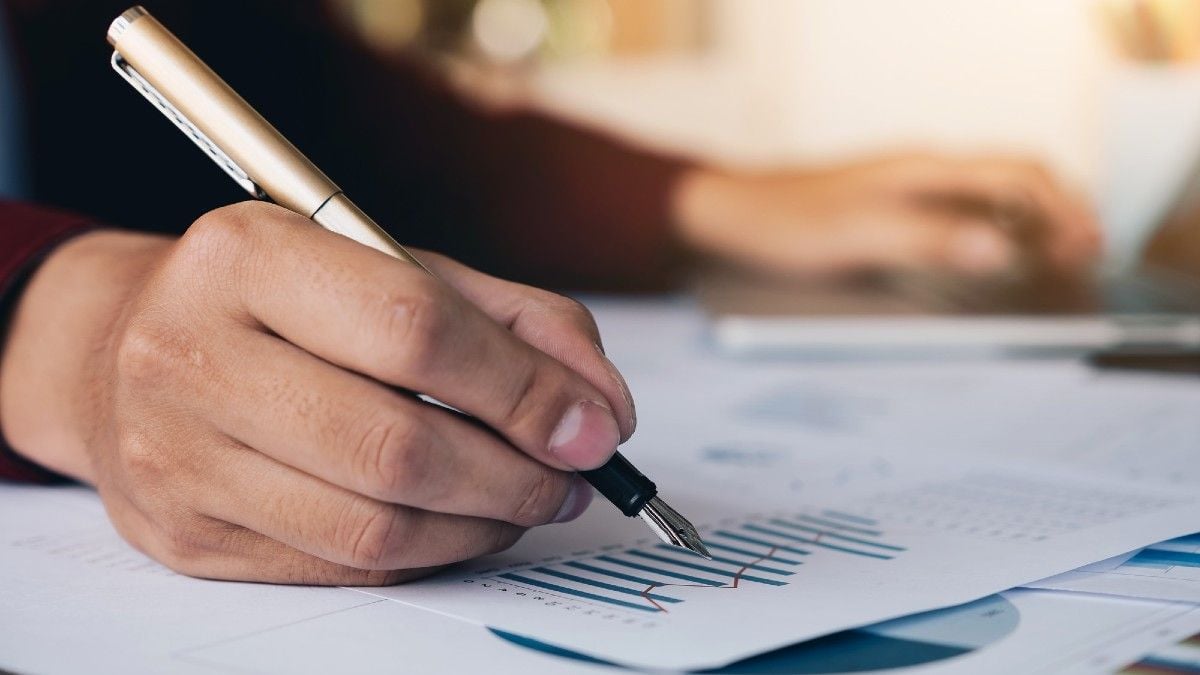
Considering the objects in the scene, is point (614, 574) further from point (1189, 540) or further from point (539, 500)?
point (1189, 540)

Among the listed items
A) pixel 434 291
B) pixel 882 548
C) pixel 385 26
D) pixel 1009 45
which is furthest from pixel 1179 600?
pixel 1009 45

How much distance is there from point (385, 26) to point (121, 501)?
1776 millimetres

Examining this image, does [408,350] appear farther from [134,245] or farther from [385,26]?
[385,26]

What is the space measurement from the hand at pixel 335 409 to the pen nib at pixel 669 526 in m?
0.02

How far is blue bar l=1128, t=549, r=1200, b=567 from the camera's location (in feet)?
1.13

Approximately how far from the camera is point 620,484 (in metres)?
0.31

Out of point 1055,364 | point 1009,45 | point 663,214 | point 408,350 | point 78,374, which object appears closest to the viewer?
point 408,350

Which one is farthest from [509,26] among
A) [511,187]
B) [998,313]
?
[998,313]

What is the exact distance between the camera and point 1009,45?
233cm

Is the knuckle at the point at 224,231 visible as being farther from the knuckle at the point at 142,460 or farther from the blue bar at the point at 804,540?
the blue bar at the point at 804,540

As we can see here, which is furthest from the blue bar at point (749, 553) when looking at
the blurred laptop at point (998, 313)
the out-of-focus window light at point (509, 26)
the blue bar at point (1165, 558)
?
the out-of-focus window light at point (509, 26)

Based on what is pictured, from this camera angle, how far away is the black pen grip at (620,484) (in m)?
0.31

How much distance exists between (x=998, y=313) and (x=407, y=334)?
581 mm

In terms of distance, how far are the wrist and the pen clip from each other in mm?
77
